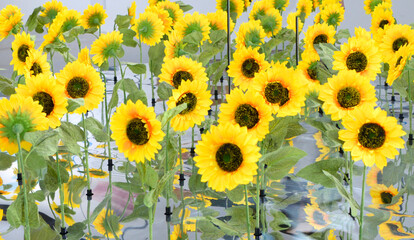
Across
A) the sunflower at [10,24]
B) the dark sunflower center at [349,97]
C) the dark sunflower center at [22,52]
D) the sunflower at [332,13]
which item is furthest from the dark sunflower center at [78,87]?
the sunflower at [332,13]

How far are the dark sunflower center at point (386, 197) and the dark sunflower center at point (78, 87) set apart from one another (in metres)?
0.51

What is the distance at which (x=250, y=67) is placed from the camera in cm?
81

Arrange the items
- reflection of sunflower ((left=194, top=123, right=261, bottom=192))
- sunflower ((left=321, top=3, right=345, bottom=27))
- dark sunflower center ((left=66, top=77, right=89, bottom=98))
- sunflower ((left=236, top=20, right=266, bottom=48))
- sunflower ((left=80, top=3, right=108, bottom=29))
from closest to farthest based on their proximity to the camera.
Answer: reflection of sunflower ((left=194, top=123, right=261, bottom=192)) → dark sunflower center ((left=66, top=77, right=89, bottom=98)) → sunflower ((left=236, top=20, right=266, bottom=48)) → sunflower ((left=80, top=3, right=108, bottom=29)) → sunflower ((left=321, top=3, right=345, bottom=27))

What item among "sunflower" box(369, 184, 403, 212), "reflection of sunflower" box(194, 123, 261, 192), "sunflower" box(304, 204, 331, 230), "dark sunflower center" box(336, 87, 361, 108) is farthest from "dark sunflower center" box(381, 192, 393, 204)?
"reflection of sunflower" box(194, 123, 261, 192)

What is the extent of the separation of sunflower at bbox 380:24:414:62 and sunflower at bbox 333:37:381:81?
0.83ft

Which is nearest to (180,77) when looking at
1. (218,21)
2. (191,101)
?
(191,101)

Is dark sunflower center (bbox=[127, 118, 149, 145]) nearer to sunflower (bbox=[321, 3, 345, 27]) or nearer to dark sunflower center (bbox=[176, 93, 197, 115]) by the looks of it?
dark sunflower center (bbox=[176, 93, 197, 115])

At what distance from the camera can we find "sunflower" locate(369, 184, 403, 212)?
0.88m

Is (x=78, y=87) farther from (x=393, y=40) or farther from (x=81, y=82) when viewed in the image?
(x=393, y=40)

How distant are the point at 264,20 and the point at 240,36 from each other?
1.03 ft

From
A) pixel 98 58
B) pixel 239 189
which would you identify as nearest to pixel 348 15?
pixel 98 58

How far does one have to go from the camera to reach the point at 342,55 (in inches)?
29.6

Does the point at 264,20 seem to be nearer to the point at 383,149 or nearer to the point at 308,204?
the point at 308,204

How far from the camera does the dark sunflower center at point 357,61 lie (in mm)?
750
